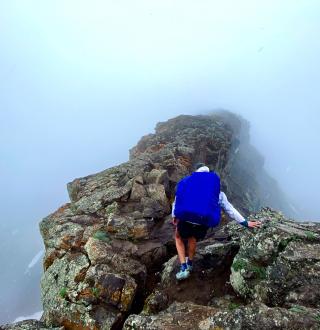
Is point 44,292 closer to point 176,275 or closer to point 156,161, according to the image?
point 176,275

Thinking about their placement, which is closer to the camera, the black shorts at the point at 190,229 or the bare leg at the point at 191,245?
the black shorts at the point at 190,229

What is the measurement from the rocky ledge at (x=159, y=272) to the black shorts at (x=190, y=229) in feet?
6.54

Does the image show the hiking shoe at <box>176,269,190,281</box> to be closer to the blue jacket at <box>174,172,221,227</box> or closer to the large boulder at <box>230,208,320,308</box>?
the large boulder at <box>230,208,320,308</box>

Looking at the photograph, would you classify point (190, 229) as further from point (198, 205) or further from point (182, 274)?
point (182, 274)

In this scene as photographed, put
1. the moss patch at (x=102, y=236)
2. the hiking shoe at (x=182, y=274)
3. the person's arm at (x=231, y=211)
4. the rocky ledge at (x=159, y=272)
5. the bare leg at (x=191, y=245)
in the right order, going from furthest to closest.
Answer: the moss patch at (x=102, y=236), the bare leg at (x=191, y=245), the hiking shoe at (x=182, y=274), the person's arm at (x=231, y=211), the rocky ledge at (x=159, y=272)

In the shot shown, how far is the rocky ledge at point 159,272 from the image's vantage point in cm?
1048

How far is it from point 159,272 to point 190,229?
394 cm

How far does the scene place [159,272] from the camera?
16.3 meters

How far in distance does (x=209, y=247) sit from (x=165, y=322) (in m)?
6.60

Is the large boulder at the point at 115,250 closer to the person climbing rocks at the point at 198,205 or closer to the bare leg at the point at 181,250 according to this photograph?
the bare leg at the point at 181,250

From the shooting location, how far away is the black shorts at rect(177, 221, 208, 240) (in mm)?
13773

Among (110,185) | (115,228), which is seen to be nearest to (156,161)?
(110,185)

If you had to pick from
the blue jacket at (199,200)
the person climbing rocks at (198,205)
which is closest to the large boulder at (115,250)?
the person climbing rocks at (198,205)

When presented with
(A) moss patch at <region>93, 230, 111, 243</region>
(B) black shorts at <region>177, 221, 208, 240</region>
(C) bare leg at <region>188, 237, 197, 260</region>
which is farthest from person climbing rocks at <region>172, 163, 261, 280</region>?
(A) moss patch at <region>93, 230, 111, 243</region>
